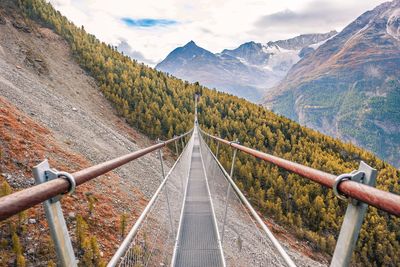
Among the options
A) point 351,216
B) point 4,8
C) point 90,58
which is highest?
point 4,8

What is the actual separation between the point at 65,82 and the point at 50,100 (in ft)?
31.7

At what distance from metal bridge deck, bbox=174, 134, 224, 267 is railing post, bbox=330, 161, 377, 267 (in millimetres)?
4215

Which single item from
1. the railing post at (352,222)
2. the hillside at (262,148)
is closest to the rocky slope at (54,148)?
the railing post at (352,222)

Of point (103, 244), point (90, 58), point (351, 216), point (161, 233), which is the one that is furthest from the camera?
point (90, 58)

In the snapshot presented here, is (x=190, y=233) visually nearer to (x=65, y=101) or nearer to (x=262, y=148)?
(x=65, y=101)

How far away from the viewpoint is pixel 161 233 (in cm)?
442

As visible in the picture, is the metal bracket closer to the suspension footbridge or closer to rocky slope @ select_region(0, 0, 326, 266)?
the suspension footbridge

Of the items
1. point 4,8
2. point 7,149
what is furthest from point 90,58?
point 7,149

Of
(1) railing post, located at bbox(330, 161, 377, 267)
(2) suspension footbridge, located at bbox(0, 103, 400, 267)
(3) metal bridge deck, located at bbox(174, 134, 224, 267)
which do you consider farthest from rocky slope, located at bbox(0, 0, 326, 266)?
(1) railing post, located at bbox(330, 161, 377, 267)

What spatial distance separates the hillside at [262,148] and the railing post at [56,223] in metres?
27.8

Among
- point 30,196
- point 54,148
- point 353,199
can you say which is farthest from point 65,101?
point 353,199

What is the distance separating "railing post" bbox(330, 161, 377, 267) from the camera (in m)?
1.08

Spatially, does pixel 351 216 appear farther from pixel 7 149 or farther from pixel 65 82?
pixel 65 82

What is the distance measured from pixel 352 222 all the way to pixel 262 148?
47125mm
